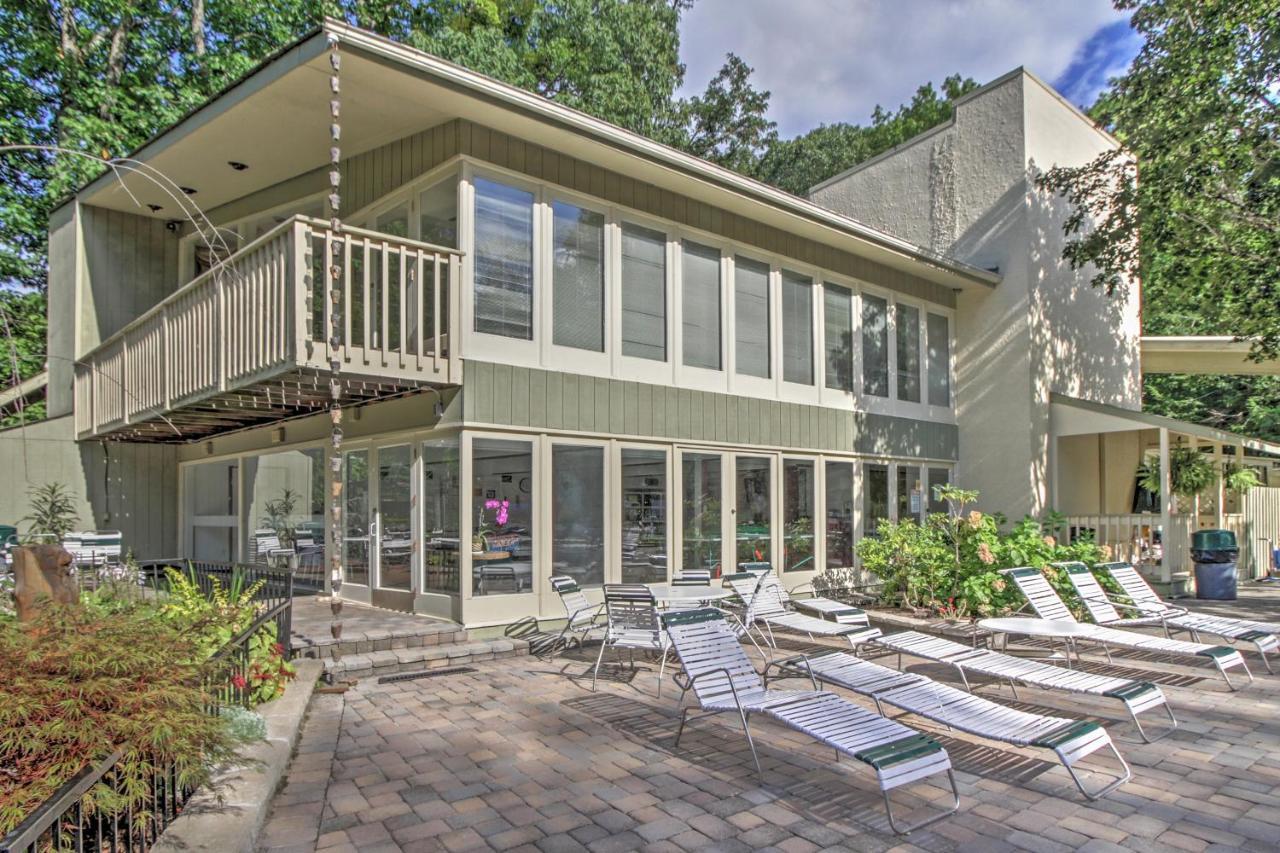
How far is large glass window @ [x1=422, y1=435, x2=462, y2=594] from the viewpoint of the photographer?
26.7 ft

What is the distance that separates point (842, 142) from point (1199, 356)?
51.2 feet

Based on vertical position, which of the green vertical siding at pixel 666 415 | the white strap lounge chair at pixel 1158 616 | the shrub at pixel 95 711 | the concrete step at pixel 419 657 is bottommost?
the concrete step at pixel 419 657

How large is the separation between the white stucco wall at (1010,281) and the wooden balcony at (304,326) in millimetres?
9909

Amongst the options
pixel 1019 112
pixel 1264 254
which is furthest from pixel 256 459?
pixel 1264 254

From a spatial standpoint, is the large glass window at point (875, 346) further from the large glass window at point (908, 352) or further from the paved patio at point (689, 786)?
the paved patio at point (689, 786)

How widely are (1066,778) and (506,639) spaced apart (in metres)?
5.19

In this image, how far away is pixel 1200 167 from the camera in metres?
11.6

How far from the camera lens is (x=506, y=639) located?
26.3ft

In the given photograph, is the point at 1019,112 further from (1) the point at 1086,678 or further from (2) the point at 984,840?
(2) the point at 984,840

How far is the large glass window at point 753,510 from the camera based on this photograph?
416 inches

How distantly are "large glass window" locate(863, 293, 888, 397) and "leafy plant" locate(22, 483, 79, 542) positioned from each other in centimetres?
1185

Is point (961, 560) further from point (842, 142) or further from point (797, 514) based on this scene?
point (842, 142)

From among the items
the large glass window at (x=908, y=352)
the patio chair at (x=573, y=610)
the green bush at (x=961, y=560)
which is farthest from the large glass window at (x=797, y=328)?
the patio chair at (x=573, y=610)

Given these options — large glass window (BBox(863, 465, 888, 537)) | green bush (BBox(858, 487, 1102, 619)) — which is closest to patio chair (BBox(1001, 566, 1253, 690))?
green bush (BBox(858, 487, 1102, 619))
